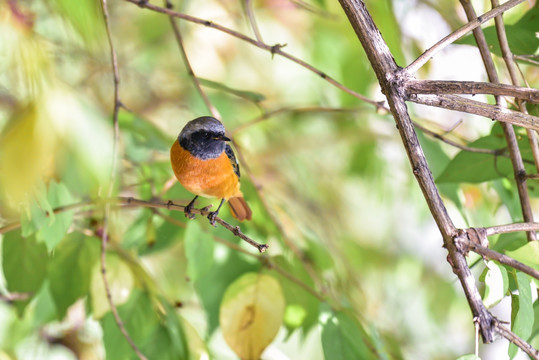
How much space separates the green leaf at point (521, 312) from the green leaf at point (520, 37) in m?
0.57

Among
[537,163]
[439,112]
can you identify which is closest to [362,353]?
[537,163]

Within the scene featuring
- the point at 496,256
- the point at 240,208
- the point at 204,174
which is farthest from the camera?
the point at 240,208

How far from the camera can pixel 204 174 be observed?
4.72 ft

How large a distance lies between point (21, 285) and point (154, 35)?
1.98 metres

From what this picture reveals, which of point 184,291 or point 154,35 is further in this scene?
point 154,35

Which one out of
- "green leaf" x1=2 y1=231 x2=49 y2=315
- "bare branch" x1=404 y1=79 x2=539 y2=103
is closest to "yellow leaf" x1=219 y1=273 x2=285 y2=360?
"green leaf" x1=2 y1=231 x2=49 y2=315

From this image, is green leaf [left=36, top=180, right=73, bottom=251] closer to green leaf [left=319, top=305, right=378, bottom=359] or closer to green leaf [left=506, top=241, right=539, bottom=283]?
green leaf [left=319, top=305, right=378, bottom=359]

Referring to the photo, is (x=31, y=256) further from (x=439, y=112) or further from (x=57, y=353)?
(x=439, y=112)

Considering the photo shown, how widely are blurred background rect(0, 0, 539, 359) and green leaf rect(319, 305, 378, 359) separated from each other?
0.08 m

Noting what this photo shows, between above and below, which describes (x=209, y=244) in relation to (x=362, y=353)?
above

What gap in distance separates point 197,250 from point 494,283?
Answer: 687 millimetres

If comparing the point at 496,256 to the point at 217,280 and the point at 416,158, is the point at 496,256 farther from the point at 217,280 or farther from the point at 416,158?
the point at 217,280

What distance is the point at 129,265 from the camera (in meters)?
1.51

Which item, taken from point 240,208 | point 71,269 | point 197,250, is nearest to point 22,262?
point 71,269
